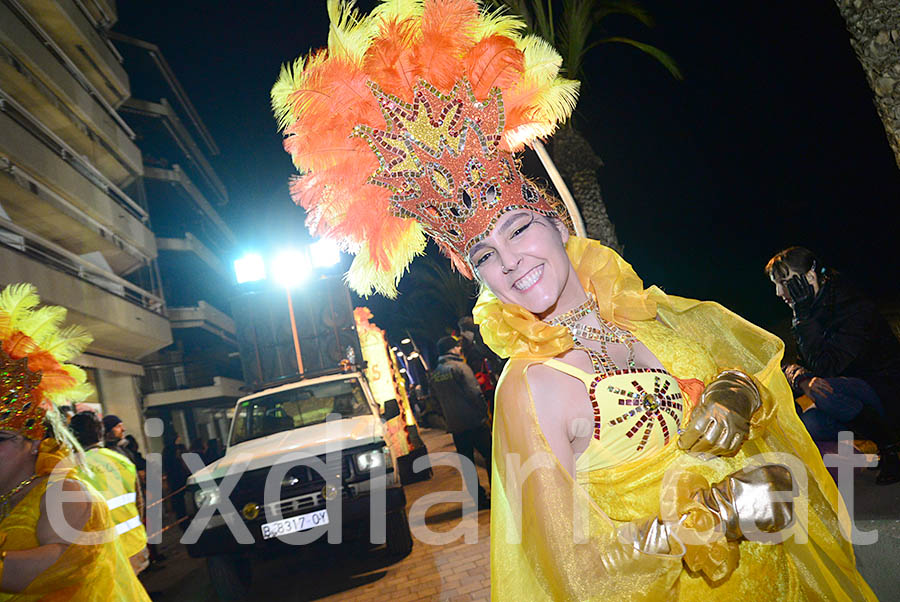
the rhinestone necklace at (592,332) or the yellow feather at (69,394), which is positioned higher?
the yellow feather at (69,394)

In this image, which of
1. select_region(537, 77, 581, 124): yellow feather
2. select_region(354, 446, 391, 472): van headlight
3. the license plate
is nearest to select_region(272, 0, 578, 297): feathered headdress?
select_region(537, 77, 581, 124): yellow feather

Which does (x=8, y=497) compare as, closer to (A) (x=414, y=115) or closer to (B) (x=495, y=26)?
(A) (x=414, y=115)

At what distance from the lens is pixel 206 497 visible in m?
5.36

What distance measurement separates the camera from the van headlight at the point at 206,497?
17.4 ft

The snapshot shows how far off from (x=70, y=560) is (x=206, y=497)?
2.87m

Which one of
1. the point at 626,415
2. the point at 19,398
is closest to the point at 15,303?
the point at 19,398

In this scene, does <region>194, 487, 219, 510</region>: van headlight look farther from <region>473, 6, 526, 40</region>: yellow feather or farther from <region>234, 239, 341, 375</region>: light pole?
<region>473, 6, 526, 40</region>: yellow feather

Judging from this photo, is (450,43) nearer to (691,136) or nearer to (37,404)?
(37,404)

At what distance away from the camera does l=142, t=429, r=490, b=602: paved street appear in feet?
16.4

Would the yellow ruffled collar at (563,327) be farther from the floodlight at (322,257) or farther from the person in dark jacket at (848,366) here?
the floodlight at (322,257)

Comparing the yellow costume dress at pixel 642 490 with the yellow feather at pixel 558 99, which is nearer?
the yellow costume dress at pixel 642 490

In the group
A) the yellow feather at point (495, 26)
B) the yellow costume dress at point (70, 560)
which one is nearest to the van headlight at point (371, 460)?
the yellow costume dress at point (70, 560)

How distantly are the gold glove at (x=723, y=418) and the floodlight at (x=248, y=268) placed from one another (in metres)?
10.2

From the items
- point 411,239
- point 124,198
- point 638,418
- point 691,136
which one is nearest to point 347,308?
point 691,136
